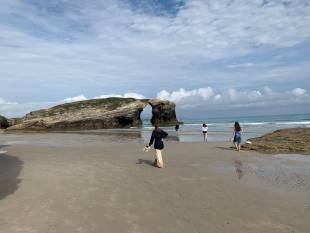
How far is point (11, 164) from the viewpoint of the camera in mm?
15133

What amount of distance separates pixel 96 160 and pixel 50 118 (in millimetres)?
54443

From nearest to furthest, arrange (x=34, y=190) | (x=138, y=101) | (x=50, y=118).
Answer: (x=34, y=190), (x=50, y=118), (x=138, y=101)

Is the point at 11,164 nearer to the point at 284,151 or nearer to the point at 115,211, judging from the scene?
the point at 115,211

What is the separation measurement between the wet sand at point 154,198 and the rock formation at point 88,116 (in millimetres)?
53690

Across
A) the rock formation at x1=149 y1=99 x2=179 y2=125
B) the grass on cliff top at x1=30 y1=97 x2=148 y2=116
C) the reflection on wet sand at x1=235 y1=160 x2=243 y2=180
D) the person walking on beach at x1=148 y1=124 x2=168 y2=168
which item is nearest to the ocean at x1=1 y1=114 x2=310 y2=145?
the reflection on wet sand at x1=235 y1=160 x2=243 y2=180

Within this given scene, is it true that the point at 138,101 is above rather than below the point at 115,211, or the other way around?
above

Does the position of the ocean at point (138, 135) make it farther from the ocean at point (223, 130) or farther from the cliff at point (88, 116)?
the cliff at point (88, 116)

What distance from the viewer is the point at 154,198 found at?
8.96 m

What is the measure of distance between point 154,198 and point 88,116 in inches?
2431

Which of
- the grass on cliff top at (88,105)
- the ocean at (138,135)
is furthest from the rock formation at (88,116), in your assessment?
the ocean at (138,135)

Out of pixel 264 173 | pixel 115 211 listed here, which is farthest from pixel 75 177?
pixel 264 173

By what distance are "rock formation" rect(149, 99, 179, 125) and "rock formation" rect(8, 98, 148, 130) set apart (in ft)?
14.6

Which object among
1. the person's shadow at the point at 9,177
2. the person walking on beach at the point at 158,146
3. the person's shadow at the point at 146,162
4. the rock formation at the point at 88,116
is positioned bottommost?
the person's shadow at the point at 146,162

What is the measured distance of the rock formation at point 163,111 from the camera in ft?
268
